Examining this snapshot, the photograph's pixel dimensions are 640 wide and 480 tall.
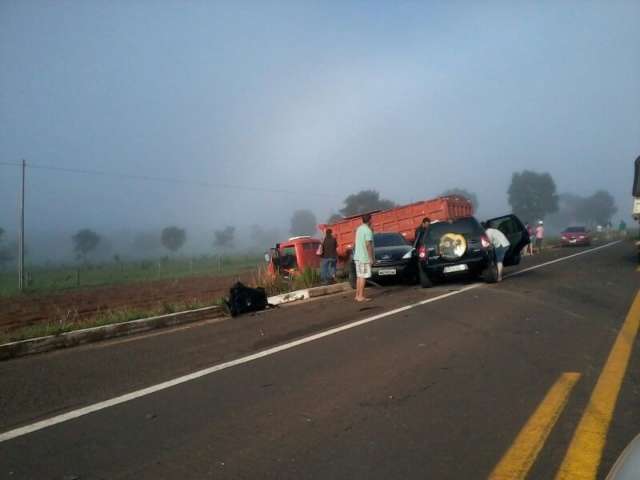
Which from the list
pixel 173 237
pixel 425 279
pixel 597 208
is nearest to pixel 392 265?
pixel 425 279

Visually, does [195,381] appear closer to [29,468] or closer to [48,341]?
[29,468]

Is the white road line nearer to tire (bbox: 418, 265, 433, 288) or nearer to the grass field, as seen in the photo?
tire (bbox: 418, 265, 433, 288)

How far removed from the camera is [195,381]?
514cm

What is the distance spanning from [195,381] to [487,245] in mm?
8486

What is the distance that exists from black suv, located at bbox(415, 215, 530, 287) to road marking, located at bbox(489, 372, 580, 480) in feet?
24.3

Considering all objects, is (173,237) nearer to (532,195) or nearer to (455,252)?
(532,195)

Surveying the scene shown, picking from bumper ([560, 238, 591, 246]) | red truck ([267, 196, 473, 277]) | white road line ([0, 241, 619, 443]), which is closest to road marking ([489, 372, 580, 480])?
white road line ([0, 241, 619, 443])

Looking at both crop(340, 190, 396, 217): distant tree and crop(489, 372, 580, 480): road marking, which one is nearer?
crop(489, 372, 580, 480): road marking

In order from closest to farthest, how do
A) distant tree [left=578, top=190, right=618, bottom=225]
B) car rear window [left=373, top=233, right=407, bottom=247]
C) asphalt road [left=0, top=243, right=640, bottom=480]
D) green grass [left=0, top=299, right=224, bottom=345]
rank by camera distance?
asphalt road [left=0, top=243, right=640, bottom=480], green grass [left=0, top=299, right=224, bottom=345], car rear window [left=373, top=233, right=407, bottom=247], distant tree [left=578, top=190, right=618, bottom=225]

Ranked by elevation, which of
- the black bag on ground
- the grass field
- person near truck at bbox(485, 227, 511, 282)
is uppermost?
person near truck at bbox(485, 227, 511, 282)

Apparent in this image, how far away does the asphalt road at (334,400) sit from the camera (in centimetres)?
325

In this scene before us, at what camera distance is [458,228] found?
12.1 metres

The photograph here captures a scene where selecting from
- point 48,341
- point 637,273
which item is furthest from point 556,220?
point 48,341

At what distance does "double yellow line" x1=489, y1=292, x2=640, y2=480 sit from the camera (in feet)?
9.76
